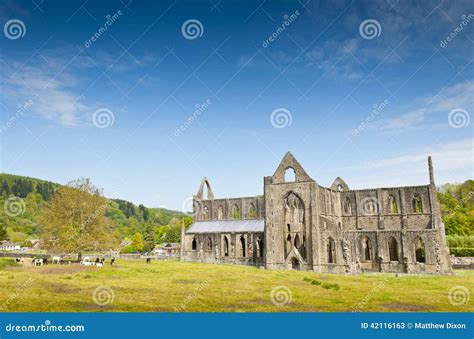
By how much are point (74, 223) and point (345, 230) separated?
3448cm

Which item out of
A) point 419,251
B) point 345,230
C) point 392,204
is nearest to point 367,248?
point 345,230

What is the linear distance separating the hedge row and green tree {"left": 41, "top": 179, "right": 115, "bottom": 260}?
52203 mm

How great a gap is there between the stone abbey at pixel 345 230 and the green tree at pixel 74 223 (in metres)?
20.7

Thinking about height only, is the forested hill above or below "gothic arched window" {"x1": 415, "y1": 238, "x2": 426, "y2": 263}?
above

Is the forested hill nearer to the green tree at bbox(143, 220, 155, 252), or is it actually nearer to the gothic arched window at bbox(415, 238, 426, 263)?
the green tree at bbox(143, 220, 155, 252)

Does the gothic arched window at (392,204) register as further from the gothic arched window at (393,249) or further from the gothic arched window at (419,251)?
the gothic arched window at (419,251)

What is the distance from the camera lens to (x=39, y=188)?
194125 millimetres

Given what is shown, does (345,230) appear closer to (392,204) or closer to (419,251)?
(392,204)

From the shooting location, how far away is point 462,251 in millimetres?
60156

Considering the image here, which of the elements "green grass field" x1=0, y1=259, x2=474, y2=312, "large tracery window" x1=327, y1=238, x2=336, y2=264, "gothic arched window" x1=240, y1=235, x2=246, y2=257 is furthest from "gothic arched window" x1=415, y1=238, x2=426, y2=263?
"gothic arched window" x1=240, y1=235, x2=246, y2=257

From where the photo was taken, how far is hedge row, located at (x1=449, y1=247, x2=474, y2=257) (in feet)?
195

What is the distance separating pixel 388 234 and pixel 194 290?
2973cm
